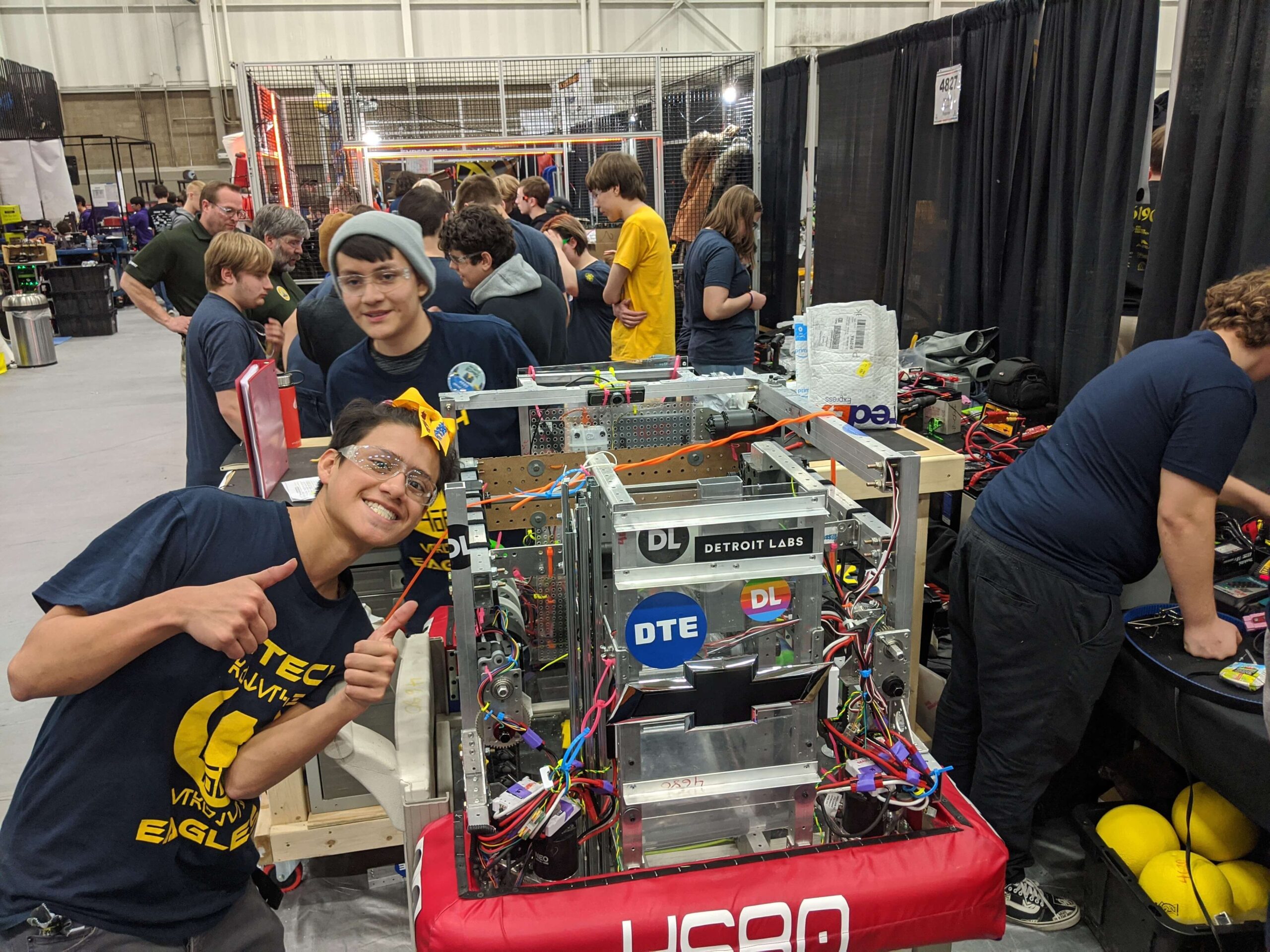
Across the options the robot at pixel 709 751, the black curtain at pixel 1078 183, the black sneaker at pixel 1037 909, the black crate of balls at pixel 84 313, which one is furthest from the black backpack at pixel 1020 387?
the black crate of balls at pixel 84 313

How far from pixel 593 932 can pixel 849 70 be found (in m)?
6.29

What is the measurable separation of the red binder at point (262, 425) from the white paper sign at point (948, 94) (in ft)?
12.8

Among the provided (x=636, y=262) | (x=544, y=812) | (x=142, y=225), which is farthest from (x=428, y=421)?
(x=142, y=225)

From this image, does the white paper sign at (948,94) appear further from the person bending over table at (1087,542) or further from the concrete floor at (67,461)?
the concrete floor at (67,461)

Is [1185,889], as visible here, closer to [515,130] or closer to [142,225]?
[515,130]

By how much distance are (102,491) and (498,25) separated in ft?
32.9

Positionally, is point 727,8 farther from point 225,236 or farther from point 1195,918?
point 1195,918

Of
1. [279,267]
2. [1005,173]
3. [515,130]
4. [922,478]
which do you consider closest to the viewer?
[922,478]

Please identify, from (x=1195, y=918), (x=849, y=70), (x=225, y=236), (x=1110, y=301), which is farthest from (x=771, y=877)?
A: (x=849, y=70)

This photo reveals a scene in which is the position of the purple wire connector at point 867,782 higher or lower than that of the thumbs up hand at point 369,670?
lower

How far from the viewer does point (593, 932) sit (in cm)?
124

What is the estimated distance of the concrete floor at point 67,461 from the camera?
12.6 ft

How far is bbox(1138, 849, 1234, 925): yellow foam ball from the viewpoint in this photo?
1.92m

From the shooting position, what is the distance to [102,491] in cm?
548
